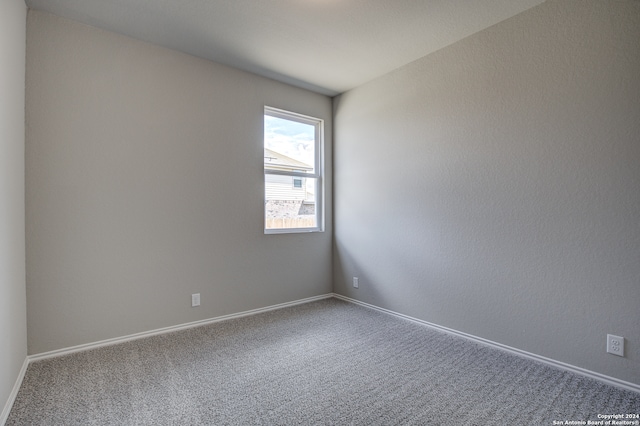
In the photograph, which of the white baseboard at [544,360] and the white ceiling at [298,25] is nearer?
the white baseboard at [544,360]

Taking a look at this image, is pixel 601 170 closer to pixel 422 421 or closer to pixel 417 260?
pixel 417 260

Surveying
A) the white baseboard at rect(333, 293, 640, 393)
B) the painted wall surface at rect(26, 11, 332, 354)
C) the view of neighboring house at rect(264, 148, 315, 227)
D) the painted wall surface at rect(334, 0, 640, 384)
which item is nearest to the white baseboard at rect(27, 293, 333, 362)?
the painted wall surface at rect(26, 11, 332, 354)

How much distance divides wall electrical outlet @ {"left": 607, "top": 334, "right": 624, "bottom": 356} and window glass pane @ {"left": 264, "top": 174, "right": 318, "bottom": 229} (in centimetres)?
283

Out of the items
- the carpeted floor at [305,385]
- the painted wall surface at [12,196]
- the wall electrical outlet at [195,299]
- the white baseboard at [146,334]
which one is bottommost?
the carpeted floor at [305,385]

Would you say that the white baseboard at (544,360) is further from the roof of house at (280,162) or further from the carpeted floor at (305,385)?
the roof of house at (280,162)

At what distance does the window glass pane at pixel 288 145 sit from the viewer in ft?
11.7

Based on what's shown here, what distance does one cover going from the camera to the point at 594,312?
81.3 inches

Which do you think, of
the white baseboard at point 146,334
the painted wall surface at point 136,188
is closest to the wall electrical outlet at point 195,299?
the painted wall surface at point 136,188

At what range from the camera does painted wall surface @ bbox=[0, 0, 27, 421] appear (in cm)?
169

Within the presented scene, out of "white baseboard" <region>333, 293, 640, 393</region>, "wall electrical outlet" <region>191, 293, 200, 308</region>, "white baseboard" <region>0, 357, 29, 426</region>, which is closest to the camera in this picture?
"white baseboard" <region>0, 357, 29, 426</region>

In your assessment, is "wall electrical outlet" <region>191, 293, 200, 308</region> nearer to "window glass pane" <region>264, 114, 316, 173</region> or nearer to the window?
the window

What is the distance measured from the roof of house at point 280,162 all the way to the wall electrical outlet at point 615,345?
305 cm

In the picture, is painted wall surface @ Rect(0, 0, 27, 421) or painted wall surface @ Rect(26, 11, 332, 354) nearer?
painted wall surface @ Rect(0, 0, 27, 421)

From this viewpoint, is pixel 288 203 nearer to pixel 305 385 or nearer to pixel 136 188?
pixel 136 188
